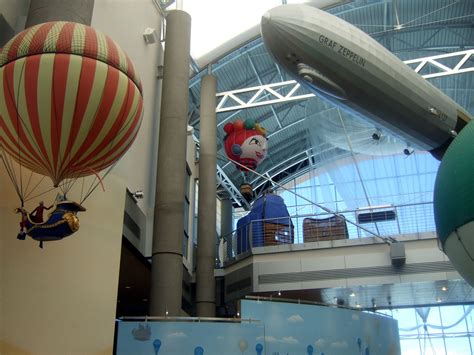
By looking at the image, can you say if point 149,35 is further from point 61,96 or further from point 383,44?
point 383,44

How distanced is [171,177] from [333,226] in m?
5.46

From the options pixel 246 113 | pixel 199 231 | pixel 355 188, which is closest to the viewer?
pixel 199 231

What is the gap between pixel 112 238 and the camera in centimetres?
867

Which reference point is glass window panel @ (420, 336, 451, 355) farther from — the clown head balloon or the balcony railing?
the clown head balloon

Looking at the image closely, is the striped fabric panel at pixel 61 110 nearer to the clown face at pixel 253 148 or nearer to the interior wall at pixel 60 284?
the interior wall at pixel 60 284

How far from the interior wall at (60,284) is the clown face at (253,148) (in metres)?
8.97

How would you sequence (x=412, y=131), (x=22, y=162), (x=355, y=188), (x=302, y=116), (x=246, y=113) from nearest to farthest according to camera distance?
(x=22, y=162) → (x=412, y=131) → (x=355, y=188) → (x=246, y=113) → (x=302, y=116)

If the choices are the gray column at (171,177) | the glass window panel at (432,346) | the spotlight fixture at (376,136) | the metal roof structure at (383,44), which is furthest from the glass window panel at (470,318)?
the gray column at (171,177)

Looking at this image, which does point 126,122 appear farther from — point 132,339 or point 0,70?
point 132,339

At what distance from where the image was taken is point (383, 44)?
2348 cm

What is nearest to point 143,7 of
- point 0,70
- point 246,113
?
point 0,70

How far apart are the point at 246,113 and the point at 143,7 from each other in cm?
1183

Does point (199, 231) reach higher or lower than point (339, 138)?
lower

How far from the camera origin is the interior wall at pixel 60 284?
7.10m
